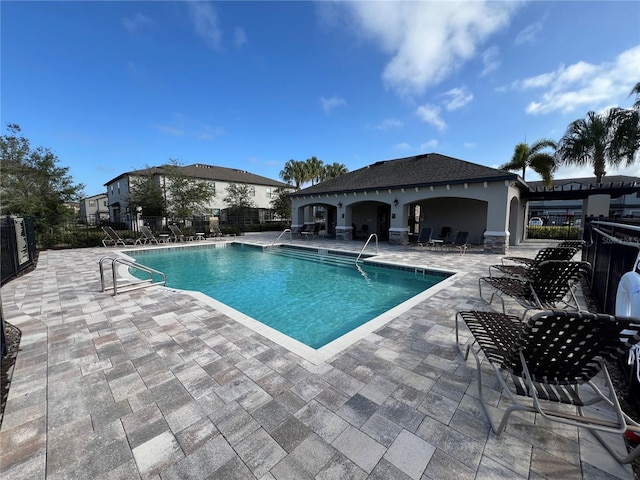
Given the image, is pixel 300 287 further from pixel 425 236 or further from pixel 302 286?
pixel 425 236

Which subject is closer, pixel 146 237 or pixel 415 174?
pixel 415 174

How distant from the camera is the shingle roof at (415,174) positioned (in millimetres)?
11898

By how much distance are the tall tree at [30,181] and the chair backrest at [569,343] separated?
1848 centimetres

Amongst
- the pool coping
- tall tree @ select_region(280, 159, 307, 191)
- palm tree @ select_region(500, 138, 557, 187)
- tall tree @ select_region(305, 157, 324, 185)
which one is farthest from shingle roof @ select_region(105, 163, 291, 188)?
palm tree @ select_region(500, 138, 557, 187)

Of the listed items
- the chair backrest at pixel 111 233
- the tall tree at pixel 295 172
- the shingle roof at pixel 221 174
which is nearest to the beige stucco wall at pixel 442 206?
the chair backrest at pixel 111 233

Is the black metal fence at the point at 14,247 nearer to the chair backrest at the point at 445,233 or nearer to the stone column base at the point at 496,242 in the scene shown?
the stone column base at the point at 496,242

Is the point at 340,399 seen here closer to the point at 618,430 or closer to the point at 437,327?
the point at 618,430

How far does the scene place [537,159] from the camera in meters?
18.2

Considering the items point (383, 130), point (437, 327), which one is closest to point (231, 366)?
point (437, 327)

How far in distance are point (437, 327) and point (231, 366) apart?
287cm

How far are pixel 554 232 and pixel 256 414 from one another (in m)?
22.2

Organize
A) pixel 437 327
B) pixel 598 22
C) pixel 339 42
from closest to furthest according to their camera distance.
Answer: pixel 437 327, pixel 598 22, pixel 339 42

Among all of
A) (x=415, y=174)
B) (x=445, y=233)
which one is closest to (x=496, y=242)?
(x=445, y=233)

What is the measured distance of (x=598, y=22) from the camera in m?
6.88
